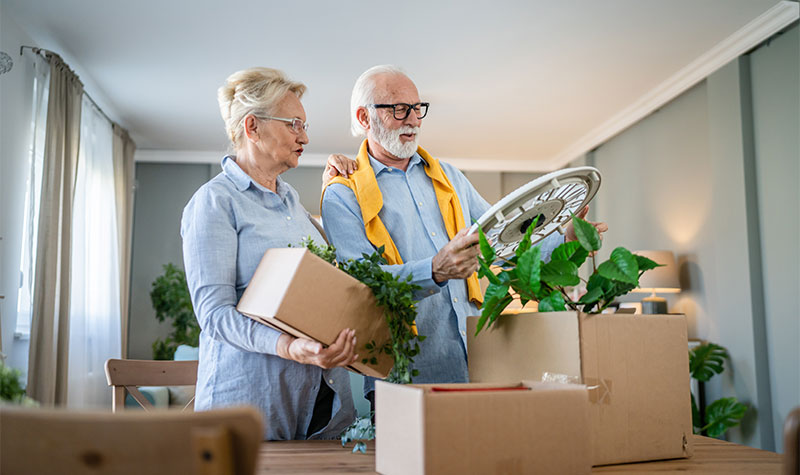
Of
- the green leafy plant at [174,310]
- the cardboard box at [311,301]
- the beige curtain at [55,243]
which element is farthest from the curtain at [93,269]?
the cardboard box at [311,301]

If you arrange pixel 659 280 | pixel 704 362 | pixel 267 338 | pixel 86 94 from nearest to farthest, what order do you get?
pixel 267 338, pixel 704 362, pixel 659 280, pixel 86 94

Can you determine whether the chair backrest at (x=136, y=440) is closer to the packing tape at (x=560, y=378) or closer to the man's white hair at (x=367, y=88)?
the packing tape at (x=560, y=378)

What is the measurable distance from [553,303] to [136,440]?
0.70 m

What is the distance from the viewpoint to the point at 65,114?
448 cm

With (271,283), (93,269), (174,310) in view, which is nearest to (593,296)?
(271,283)

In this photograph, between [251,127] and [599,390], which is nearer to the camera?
[599,390]

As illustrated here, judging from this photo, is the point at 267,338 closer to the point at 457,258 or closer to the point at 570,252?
the point at 457,258

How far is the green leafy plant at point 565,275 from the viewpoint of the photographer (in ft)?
3.36

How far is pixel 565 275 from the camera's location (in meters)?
1.06

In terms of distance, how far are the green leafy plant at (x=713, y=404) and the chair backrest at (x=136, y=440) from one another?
158 inches

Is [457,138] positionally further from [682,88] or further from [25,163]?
[25,163]

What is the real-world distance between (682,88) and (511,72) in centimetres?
131

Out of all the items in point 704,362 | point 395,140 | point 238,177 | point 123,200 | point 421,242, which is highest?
point 123,200

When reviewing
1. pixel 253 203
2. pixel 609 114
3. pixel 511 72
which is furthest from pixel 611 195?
pixel 253 203
